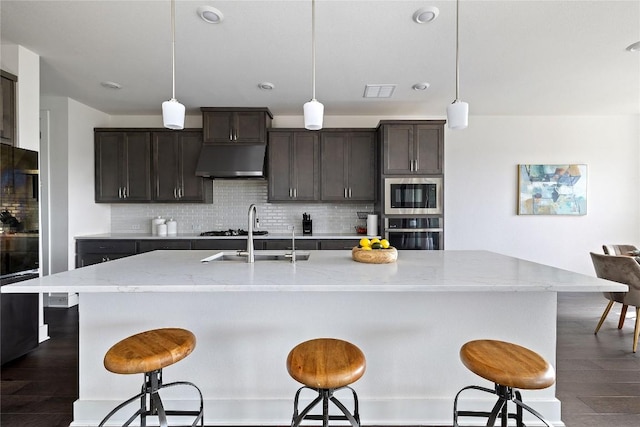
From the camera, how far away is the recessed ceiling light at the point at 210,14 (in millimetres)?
2219

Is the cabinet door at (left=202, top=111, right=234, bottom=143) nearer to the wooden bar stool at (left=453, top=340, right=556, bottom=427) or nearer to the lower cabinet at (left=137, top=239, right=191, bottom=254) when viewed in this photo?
the lower cabinet at (left=137, top=239, right=191, bottom=254)

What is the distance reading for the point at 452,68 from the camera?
3172 mm

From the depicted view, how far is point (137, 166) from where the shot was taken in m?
4.45

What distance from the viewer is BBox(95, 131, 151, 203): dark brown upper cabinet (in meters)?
4.45

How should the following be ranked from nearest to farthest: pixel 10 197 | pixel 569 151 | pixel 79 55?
pixel 10 197, pixel 79 55, pixel 569 151

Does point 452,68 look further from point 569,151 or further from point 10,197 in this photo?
point 10,197

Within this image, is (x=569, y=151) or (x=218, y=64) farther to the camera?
(x=569, y=151)

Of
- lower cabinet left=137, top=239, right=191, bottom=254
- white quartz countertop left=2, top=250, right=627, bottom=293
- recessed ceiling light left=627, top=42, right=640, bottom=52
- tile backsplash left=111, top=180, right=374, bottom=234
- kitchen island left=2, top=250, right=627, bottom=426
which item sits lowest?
kitchen island left=2, top=250, right=627, bottom=426

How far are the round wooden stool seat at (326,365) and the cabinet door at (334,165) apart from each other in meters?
3.08

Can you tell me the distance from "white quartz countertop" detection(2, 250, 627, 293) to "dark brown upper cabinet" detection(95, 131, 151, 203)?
274cm

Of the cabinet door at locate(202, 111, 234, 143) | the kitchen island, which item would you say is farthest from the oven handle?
the cabinet door at locate(202, 111, 234, 143)

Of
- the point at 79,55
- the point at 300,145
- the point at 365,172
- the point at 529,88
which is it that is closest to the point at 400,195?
the point at 365,172

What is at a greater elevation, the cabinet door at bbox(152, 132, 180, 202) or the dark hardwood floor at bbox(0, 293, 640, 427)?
the cabinet door at bbox(152, 132, 180, 202)

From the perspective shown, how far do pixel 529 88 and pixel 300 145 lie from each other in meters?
2.85
